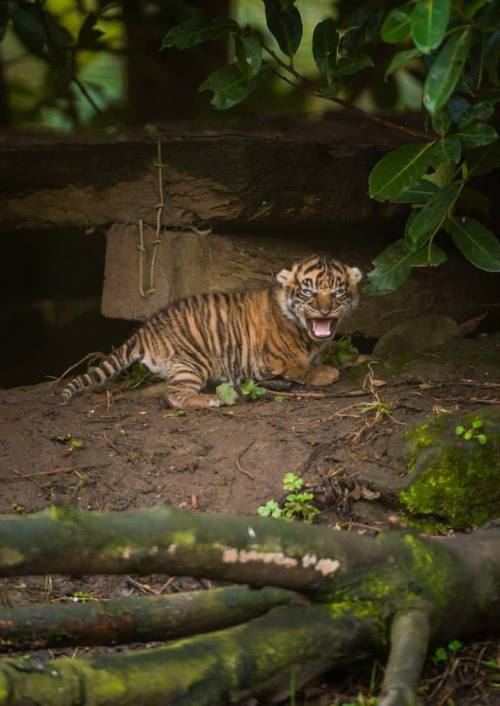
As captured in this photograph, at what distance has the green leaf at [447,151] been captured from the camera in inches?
203

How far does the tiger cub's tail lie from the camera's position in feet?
23.3

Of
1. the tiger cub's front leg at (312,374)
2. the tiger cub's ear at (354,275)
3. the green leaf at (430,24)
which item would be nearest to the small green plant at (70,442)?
the tiger cub's front leg at (312,374)

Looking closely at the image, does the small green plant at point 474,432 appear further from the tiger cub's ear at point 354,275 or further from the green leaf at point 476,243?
the tiger cub's ear at point 354,275

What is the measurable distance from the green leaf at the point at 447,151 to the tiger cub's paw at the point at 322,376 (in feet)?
8.05

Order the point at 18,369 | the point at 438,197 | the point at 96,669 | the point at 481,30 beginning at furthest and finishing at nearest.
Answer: the point at 18,369, the point at 438,197, the point at 481,30, the point at 96,669

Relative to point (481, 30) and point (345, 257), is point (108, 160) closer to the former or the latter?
point (345, 257)

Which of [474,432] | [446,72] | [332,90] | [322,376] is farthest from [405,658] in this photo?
[322,376]

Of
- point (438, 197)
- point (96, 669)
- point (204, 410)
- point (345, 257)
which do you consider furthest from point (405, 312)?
point (96, 669)

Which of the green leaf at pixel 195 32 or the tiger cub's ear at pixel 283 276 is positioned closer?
the green leaf at pixel 195 32

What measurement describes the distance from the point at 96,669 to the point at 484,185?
5.58 metres

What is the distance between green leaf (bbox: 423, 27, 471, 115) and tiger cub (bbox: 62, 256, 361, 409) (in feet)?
10.3

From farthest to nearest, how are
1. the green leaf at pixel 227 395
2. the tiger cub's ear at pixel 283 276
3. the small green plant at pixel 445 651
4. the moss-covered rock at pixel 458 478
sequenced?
the tiger cub's ear at pixel 283 276 < the green leaf at pixel 227 395 < the moss-covered rock at pixel 458 478 < the small green plant at pixel 445 651

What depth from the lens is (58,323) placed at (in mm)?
8688

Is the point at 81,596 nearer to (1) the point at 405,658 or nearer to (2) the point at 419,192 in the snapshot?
(1) the point at 405,658
